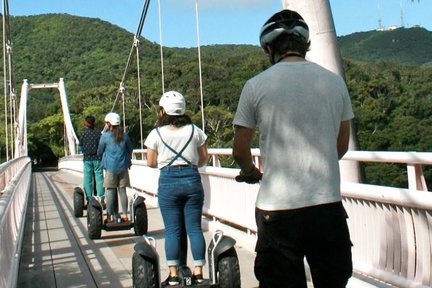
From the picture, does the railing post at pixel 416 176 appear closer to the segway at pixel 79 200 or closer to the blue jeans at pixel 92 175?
the blue jeans at pixel 92 175

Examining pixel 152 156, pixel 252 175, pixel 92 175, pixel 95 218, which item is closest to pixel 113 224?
pixel 95 218

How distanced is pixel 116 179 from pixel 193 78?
49.9 metres

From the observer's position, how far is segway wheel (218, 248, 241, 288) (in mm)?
4493

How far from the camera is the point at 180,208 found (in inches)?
187

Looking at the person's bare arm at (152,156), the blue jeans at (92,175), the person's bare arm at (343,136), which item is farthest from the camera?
the blue jeans at (92,175)

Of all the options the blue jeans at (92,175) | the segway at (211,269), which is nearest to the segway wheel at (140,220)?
the blue jeans at (92,175)

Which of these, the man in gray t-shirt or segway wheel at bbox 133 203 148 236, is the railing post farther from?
segway wheel at bbox 133 203 148 236

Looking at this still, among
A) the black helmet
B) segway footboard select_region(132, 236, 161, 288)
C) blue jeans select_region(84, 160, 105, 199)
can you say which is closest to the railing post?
the black helmet

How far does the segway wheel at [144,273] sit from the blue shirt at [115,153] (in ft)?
11.9

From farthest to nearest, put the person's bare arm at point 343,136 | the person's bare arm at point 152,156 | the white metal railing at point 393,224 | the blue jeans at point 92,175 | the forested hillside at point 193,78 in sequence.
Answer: the forested hillside at point 193,78 < the blue jeans at point 92,175 < the person's bare arm at point 152,156 < the white metal railing at point 393,224 < the person's bare arm at point 343,136

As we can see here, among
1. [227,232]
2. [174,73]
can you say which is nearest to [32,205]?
[227,232]

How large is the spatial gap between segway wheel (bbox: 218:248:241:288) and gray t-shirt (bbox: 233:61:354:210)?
6.49 feet

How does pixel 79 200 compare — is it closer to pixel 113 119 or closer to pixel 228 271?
pixel 113 119

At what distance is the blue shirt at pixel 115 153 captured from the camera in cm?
811
